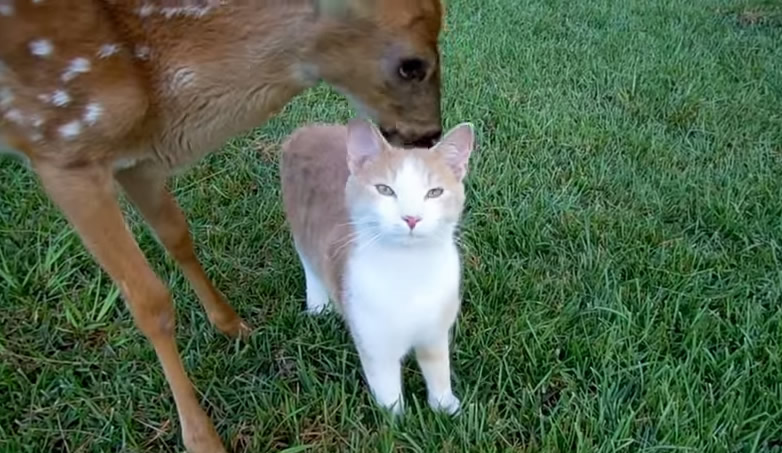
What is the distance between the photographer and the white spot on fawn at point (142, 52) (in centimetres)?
225

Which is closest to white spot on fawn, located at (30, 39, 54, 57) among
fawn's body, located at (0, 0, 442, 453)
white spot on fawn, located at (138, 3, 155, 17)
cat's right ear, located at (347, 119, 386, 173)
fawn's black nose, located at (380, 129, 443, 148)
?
fawn's body, located at (0, 0, 442, 453)

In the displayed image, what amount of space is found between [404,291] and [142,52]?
835mm

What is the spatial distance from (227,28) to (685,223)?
81.0 inches

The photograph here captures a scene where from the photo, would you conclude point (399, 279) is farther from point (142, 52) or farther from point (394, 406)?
point (142, 52)

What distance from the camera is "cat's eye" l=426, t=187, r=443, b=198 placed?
2.35 metres

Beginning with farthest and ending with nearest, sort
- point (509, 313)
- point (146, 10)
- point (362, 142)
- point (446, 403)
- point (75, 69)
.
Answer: point (509, 313) → point (446, 403) → point (362, 142) → point (146, 10) → point (75, 69)

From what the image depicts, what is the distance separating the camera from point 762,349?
107 inches

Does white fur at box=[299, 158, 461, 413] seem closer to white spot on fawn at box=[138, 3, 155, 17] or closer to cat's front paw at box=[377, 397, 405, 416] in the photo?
cat's front paw at box=[377, 397, 405, 416]

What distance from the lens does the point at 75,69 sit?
85.5 inches

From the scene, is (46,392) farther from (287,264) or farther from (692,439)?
(692,439)

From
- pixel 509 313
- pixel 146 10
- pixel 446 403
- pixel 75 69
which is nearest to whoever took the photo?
pixel 75 69

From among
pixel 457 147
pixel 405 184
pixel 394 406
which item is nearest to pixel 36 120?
pixel 405 184

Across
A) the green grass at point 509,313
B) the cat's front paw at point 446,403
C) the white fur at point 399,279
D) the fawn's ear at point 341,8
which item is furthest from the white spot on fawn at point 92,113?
the cat's front paw at point 446,403

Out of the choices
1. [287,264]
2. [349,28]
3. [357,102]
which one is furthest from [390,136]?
[287,264]
